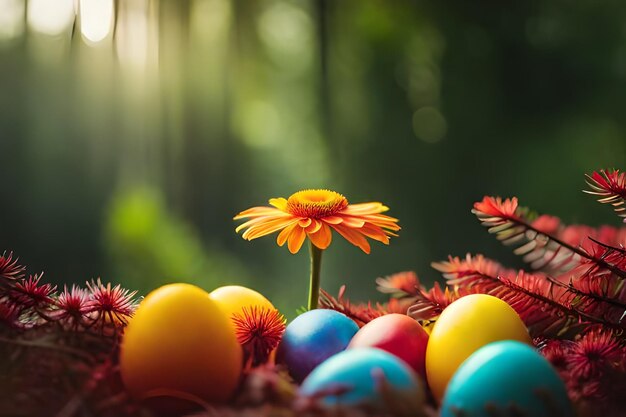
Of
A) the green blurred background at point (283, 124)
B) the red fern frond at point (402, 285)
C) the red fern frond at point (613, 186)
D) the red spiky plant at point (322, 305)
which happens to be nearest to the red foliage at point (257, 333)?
the red spiky plant at point (322, 305)

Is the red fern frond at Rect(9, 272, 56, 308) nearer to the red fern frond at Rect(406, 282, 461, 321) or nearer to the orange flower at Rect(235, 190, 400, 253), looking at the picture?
the orange flower at Rect(235, 190, 400, 253)

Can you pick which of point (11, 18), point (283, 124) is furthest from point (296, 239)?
point (283, 124)

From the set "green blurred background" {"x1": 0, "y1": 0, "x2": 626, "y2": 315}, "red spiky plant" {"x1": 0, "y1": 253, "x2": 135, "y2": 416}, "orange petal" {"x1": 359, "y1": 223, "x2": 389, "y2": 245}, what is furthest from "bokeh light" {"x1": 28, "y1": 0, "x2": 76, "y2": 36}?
"orange petal" {"x1": 359, "y1": 223, "x2": 389, "y2": 245}

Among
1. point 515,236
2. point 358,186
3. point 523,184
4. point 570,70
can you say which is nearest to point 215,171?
point 358,186

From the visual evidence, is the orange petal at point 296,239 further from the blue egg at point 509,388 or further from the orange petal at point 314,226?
the blue egg at point 509,388

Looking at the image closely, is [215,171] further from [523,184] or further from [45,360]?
[45,360]

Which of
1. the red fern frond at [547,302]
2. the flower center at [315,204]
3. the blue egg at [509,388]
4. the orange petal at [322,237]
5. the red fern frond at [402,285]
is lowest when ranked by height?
the blue egg at [509,388]
